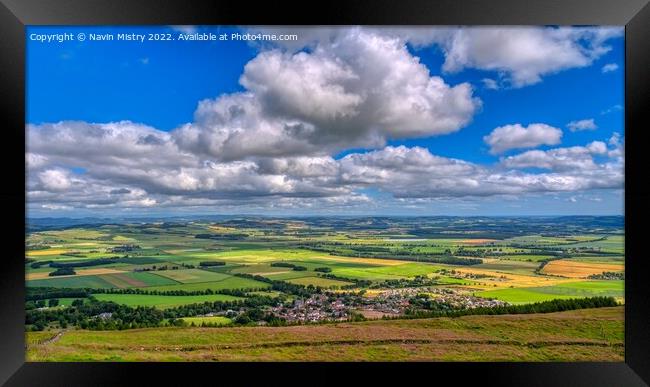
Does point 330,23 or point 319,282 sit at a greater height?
point 330,23

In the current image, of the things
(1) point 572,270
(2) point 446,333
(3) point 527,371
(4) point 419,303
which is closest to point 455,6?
(3) point 527,371

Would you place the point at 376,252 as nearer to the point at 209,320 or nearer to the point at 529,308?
the point at 529,308

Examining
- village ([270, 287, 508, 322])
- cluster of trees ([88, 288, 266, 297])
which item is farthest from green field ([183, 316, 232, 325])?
cluster of trees ([88, 288, 266, 297])

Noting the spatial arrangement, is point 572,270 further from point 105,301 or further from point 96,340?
point 105,301

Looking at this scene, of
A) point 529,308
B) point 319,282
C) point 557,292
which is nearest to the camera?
point 529,308

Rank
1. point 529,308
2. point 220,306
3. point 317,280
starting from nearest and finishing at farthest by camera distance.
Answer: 1. point 529,308
2. point 220,306
3. point 317,280

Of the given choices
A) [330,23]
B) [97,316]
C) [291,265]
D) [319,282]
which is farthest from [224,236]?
[330,23]
